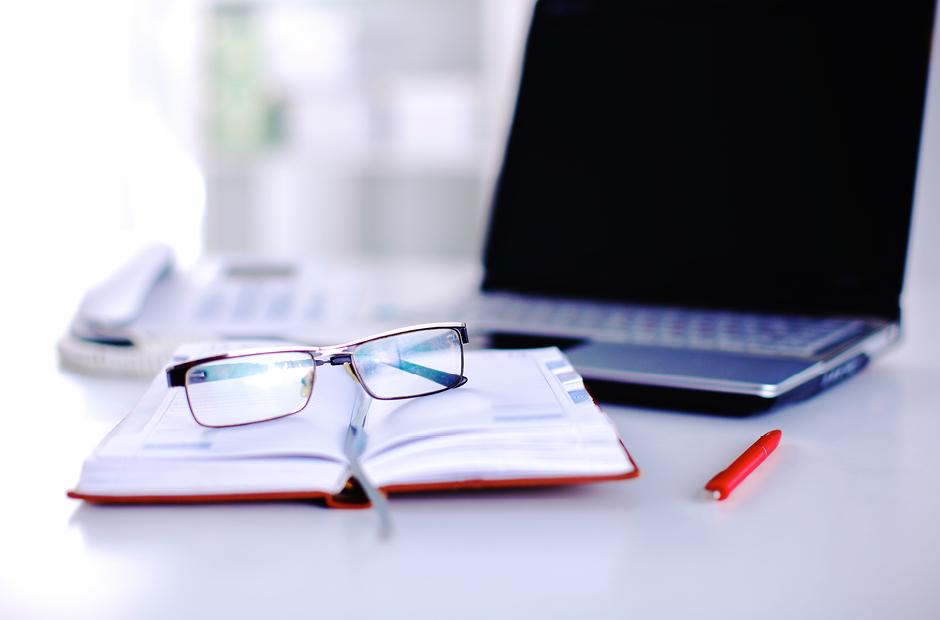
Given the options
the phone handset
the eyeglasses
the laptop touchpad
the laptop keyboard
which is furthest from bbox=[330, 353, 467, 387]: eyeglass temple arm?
the phone handset

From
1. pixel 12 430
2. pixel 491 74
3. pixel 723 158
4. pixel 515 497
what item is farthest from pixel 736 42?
pixel 491 74

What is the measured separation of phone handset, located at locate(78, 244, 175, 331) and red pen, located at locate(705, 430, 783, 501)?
1.88 feet

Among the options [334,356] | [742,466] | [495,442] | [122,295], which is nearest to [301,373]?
[334,356]

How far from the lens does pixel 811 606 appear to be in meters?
0.35

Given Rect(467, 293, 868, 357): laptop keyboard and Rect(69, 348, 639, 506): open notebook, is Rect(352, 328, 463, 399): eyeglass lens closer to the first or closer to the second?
Rect(69, 348, 639, 506): open notebook

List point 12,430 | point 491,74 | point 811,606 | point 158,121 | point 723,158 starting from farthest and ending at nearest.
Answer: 1. point 158,121
2. point 491,74
3. point 723,158
4. point 12,430
5. point 811,606

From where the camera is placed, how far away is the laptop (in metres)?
0.81

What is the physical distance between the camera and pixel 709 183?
36.7 inches

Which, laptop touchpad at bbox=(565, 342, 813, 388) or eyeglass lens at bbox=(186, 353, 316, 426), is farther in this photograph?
laptop touchpad at bbox=(565, 342, 813, 388)

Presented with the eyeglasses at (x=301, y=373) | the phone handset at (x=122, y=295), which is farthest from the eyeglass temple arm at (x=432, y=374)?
the phone handset at (x=122, y=295)

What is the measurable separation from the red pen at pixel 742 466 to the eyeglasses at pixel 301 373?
17 centimetres

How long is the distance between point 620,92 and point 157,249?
0.56 m

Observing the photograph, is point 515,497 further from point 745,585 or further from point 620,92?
point 620,92

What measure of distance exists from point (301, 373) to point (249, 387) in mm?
31
